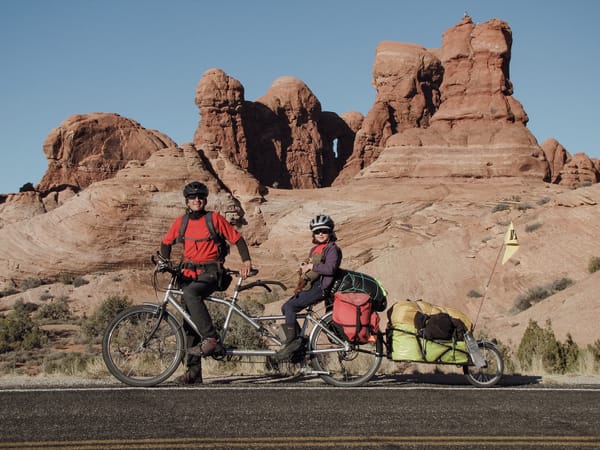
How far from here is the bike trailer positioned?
742cm

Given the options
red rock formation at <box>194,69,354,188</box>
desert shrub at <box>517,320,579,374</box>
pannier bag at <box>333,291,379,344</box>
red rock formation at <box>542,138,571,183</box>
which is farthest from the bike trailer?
red rock formation at <box>542,138,571,183</box>

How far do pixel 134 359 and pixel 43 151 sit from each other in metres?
70.3

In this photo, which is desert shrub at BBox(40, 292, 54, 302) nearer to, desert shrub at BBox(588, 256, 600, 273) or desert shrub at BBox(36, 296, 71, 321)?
desert shrub at BBox(36, 296, 71, 321)

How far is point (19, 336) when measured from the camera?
2536 cm

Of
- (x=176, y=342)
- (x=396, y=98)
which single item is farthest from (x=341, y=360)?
(x=396, y=98)

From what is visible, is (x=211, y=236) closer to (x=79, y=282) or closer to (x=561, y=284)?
(x=561, y=284)

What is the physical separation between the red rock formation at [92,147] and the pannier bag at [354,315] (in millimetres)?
64825

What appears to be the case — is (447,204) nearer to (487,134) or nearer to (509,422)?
(487,134)

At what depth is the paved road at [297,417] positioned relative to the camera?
498cm

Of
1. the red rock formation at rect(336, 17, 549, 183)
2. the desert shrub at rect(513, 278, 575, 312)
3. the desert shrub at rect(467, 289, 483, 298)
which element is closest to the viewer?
the desert shrub at rect(513, 278, 575, 312)

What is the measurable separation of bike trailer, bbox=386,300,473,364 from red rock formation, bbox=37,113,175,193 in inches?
2553

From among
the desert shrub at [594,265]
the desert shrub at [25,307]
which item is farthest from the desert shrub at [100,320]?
the desert shrub at [594,265]

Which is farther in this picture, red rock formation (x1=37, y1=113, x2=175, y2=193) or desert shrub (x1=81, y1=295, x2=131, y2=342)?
red rock formation (x1=37, y1=113, x2=175, y2=193)

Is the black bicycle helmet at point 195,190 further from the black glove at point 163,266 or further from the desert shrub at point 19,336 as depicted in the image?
the desert shrub at point 19,336
